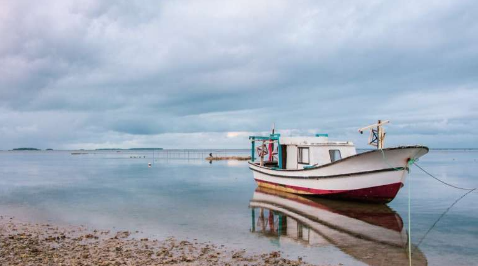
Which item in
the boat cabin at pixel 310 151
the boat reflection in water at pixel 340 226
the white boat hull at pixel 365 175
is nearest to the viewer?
the boat reflection in water at pixel 340 226

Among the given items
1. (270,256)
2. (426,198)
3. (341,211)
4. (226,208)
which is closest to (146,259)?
(270,256)

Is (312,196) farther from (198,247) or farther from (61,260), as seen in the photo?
(61,260)

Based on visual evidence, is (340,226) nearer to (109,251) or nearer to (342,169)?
(342,169)

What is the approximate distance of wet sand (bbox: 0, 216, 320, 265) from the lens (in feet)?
34.4

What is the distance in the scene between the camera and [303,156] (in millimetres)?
26219

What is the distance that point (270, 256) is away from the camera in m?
11.2

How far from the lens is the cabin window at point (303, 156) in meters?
25.8

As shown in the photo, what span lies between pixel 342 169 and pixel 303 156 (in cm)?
553

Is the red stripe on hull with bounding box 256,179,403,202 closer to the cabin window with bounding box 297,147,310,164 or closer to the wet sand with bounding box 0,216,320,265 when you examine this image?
the cabin window with bounding box 297,147,310,164

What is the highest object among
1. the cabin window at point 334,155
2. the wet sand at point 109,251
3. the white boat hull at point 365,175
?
the cabin window at point 334,155

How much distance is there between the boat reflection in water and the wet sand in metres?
2.72

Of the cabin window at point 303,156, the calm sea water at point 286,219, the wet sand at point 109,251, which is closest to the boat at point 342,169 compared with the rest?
the cabin window at point 303,156

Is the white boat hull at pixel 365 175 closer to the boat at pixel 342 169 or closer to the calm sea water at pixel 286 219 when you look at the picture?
the boat at pixel 342 169

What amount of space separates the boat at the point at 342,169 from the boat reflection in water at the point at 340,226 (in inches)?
37.8
